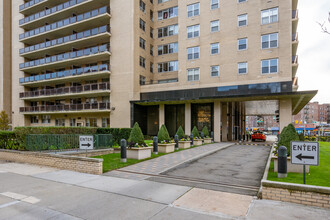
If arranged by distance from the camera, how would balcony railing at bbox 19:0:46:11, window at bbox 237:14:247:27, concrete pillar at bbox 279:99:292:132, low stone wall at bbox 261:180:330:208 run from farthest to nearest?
balcony railing at bbox 19:0:46:11, window at bbox 237:14:247:27, concrete pillar at bbox 279:99:292:132, low stone wall at bbox 261:180:330:208

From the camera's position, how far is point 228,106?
29.0 m

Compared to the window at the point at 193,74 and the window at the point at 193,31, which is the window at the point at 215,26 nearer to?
the window at the point at 193,31

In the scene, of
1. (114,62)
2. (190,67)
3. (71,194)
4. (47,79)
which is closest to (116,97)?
(114,62)

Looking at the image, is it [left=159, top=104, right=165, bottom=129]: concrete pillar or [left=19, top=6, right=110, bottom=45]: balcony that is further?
[left=19, top=6, right=110, bottom=45]: balcony

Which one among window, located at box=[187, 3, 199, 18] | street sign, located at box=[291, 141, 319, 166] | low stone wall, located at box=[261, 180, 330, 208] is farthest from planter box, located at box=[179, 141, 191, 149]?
window, located at box=[187, 3, 199, 18]

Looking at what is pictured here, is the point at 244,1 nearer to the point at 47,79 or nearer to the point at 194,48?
the point at 194,48

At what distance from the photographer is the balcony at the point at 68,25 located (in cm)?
3017

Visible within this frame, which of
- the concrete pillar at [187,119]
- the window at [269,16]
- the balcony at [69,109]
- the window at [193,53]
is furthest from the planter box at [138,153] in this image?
the window at [269,16]

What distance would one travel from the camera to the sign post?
596cm

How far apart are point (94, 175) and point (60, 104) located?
104 feet

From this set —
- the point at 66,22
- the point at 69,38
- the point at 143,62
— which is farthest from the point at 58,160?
the point at 66,22

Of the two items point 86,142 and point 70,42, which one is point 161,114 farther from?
point 86,142

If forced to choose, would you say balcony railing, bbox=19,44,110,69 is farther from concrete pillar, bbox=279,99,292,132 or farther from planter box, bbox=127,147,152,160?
concrete pillar, bbox=279,99,292,132

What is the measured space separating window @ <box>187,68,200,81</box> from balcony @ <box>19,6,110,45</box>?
14.7 m
